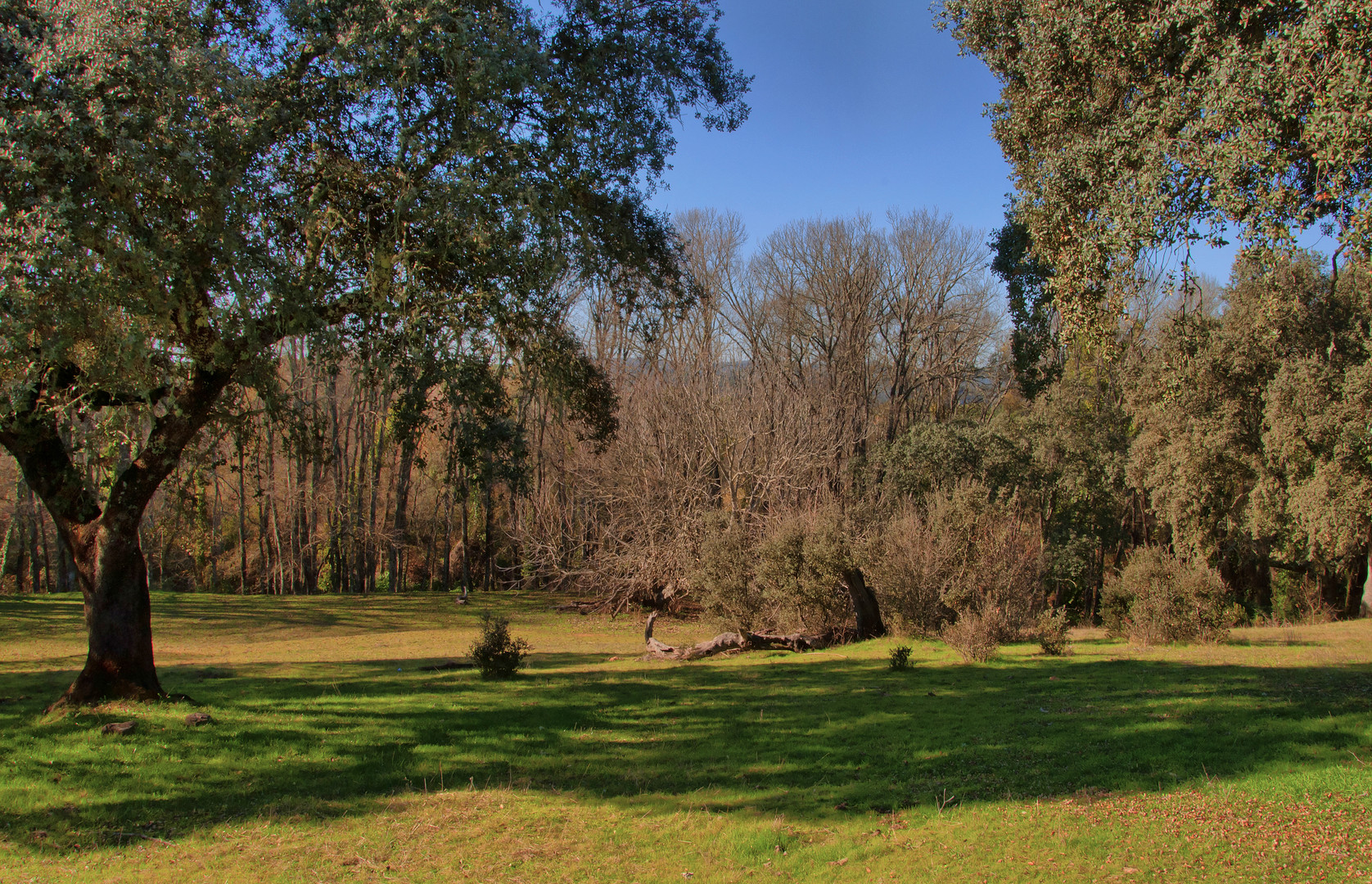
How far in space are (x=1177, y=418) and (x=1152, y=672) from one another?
17.1m

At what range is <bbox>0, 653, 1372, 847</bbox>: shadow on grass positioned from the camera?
6215 mm

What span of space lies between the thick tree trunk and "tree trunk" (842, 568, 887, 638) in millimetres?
12662

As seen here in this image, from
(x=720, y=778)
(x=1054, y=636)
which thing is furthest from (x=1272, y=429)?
(x=720, y=778)

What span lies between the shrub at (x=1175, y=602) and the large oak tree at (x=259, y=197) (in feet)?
33.7

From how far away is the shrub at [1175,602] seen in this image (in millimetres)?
13586

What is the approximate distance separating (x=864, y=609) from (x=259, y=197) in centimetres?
1389

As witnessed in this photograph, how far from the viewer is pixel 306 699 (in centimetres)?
998

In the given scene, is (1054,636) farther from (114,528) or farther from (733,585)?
(114,528)

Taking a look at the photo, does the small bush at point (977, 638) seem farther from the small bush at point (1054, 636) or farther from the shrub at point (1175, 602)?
the shrub at point (1175, 602)

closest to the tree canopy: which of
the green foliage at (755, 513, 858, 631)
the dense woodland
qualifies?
the dense woodland

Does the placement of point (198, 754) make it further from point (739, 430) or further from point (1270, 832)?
point (739, 430)

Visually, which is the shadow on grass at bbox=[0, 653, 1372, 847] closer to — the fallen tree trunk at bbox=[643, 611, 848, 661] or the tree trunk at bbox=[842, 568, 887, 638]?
the fallen tree trunk at bbox=[643, 611, 848, 661]

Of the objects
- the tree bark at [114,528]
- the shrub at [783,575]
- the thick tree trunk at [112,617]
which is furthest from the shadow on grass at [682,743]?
the shrub at [783,575]

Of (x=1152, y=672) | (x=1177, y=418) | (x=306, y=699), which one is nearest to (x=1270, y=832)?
(x=1152, y=672)
